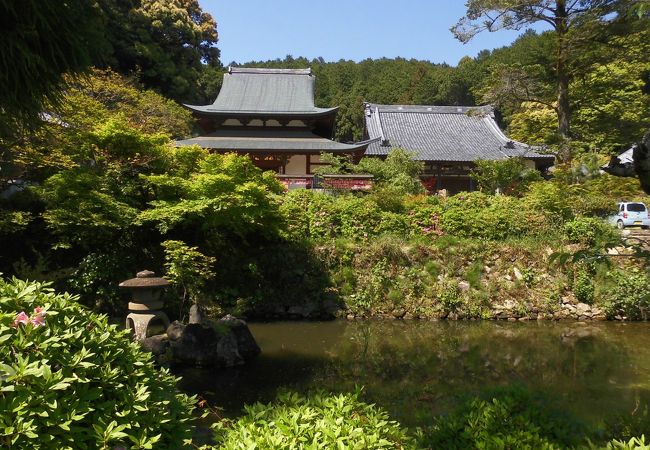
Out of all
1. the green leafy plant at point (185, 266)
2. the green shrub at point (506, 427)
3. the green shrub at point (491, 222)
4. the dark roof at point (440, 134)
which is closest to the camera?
the green shrub at point (506, 427)

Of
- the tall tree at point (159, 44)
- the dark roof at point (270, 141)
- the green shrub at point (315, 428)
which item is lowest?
the green shrub at point (315, 428)

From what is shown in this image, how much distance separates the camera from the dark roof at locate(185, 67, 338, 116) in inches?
776

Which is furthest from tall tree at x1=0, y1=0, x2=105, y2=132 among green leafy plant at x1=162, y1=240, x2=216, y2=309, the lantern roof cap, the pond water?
green leafy plant at x1=162, y1=240, x2=216, y2=309

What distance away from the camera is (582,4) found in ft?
43.9

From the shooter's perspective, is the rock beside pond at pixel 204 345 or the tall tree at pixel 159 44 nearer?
the rock beside pond at pixel 204 345

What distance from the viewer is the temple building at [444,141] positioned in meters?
22.1

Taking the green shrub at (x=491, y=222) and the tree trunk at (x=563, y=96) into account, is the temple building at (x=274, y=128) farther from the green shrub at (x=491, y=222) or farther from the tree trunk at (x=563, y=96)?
the tree trunk at (x=563, y=96)

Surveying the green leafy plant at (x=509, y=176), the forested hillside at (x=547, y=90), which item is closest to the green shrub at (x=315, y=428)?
the forested hillside at (x=547, y=90)

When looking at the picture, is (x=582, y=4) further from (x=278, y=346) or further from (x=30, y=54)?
(x=30, y=54)

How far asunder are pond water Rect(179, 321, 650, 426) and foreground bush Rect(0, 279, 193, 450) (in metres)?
3.13

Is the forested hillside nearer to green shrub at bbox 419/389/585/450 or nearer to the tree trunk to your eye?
the tree trunk

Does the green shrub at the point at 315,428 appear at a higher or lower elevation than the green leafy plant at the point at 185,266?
higher

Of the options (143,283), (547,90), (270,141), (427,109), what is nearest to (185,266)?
(143,283)

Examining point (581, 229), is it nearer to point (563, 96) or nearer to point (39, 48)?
point (563, 96)
